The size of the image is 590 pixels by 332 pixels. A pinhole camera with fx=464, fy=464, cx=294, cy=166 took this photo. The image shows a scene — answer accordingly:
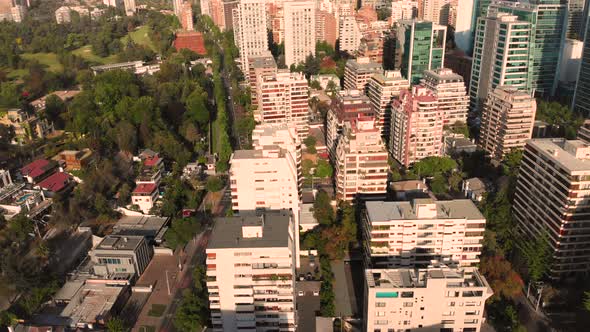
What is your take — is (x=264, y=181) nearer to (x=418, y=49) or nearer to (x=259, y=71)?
(x=259, y=71)

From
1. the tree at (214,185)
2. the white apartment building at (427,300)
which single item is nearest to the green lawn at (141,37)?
the tree at (214,185)

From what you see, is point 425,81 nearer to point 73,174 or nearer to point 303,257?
point 303,257

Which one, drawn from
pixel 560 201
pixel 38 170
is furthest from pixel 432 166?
pixel 38 170

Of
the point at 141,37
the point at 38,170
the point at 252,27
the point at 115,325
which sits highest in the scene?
the point at 252,27

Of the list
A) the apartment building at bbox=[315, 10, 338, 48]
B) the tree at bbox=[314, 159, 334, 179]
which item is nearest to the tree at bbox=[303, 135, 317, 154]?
the tree at bbox=[314, 159, 334, 179]

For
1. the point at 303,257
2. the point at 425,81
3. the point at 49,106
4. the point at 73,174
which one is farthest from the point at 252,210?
the point at 49,106

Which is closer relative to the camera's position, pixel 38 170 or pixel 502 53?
pixel 38 170

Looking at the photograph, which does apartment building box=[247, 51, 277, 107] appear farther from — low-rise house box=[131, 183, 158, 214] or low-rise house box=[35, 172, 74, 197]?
low-rise house box=[35, 172, 74, 197]
